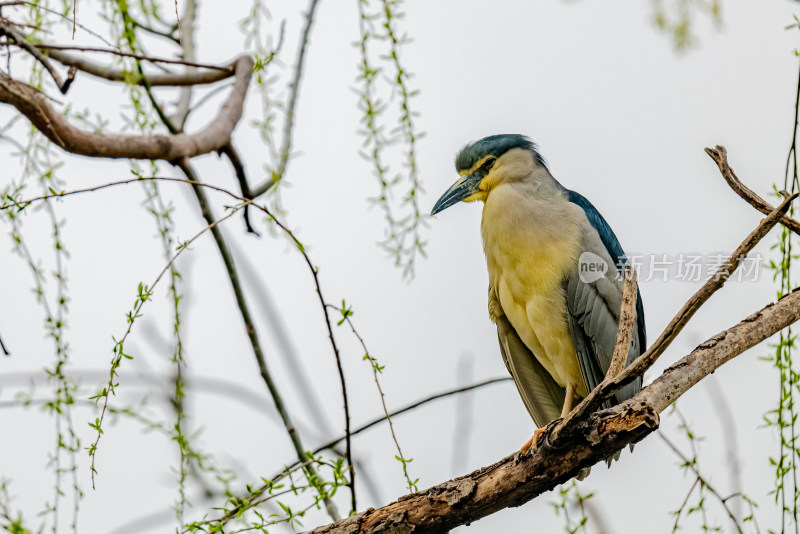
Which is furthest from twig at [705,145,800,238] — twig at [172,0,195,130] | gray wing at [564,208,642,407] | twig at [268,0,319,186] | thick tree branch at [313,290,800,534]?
twig at [172,0,195,130]

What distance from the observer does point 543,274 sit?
208 cm

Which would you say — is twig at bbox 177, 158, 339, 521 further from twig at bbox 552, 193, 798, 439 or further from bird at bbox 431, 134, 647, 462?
twig at bbox 552, 193, 798, 439

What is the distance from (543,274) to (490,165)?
0.35m

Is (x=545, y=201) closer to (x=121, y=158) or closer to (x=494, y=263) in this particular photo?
(x=494, y=263)

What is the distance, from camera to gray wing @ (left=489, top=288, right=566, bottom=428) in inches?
87.5

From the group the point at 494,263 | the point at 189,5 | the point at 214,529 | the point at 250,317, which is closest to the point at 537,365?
the point at 494,263

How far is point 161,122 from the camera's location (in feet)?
6.84

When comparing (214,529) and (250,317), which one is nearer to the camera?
(214,529)

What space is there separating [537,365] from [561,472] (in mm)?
844

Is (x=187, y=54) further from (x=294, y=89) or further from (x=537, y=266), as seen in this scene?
(x=537, y=266)

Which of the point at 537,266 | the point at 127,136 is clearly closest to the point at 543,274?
the point at 537,266

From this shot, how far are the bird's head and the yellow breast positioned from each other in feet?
0.17

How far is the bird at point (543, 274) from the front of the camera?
2055 mm

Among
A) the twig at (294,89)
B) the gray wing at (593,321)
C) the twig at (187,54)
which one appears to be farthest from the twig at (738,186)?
the twig at (187,54)
